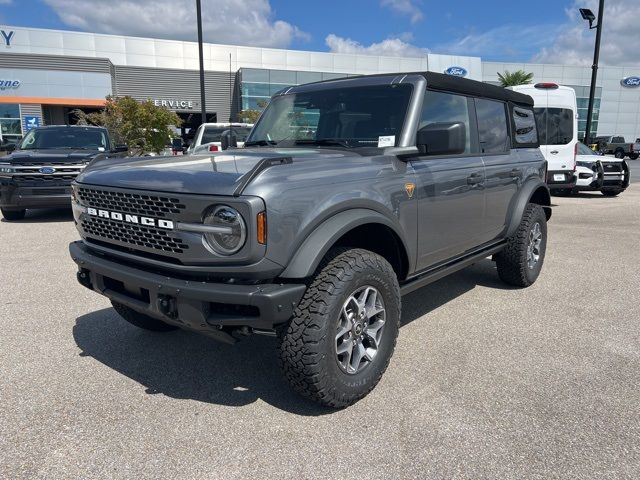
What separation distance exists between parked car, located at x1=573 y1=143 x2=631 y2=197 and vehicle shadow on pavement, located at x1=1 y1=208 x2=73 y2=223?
12611mm

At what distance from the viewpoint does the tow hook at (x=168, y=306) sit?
2.54m

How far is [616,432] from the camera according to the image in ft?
8.52

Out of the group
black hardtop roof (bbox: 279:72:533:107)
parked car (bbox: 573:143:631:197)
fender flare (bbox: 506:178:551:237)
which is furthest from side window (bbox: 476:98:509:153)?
parked car (bbox: 573:143:631:197)

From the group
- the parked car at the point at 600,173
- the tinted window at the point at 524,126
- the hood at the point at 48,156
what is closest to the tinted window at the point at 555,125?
the parked car at the point at 600,173

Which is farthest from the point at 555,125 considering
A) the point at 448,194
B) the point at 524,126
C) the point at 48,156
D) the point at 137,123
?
the point at 137,123

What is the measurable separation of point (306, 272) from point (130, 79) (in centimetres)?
4234

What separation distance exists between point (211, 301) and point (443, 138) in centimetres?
175

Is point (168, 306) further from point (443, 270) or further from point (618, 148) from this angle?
point (618, 148)

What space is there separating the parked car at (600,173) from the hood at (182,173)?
12.8 metres

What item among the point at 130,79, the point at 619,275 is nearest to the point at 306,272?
the point at 619,275

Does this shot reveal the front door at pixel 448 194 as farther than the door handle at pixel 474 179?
No

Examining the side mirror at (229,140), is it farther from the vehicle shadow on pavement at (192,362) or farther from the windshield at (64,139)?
the windshield at (64,139)

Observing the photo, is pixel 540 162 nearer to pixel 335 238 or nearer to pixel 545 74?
pixel 335 238

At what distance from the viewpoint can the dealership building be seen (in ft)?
117
